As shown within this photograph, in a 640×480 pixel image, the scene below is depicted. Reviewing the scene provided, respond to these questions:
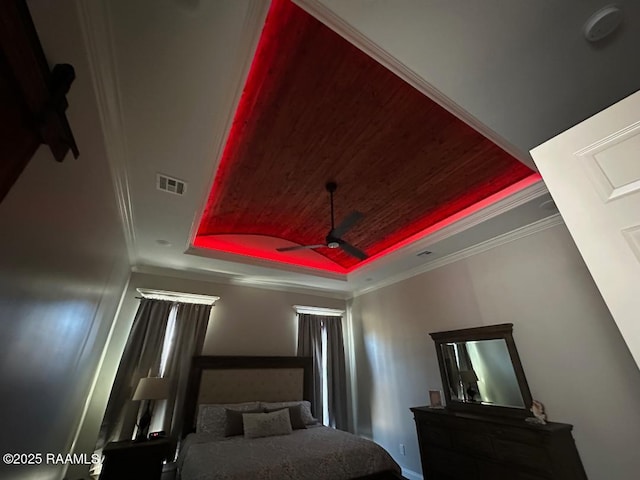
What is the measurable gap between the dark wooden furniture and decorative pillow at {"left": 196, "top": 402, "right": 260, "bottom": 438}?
343 cm

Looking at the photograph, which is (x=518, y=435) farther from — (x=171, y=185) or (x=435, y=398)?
(x=171, y=185)

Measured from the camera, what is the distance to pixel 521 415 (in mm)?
2582

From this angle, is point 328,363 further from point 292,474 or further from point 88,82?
point 88,82

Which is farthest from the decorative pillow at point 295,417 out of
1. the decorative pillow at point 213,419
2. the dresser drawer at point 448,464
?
the dresser drawer at point 448,464

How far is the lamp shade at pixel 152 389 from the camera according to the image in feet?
9.73

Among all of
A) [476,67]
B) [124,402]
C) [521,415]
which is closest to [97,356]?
[124,402]

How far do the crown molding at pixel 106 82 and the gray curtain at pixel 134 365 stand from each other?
1.98 metres

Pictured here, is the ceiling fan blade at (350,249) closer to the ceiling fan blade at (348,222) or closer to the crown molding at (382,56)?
the ceiling fan blade at (348,222)

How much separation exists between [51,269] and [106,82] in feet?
3.33

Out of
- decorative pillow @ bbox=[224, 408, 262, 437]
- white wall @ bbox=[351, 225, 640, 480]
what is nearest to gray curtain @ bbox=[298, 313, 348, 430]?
white wall @ bbox=[351, 225, 640, 480]

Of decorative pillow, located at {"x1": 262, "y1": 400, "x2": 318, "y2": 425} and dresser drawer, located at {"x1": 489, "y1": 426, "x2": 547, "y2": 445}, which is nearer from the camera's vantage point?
dresser drawer, located at {"x1": 489, "y1": 426, "x2": 547, "y2": 445}

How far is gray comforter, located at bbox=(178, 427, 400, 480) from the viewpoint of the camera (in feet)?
6.81

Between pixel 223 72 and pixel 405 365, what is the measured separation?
13.4 feet

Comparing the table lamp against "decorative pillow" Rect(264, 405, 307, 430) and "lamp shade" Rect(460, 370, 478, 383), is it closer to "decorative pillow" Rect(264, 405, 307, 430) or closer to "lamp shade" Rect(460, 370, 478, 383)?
"decorative pillow" Rect(264, 405, 307, 430)
